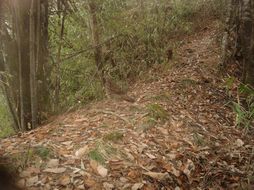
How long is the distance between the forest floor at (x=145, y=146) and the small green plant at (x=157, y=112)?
1 cm

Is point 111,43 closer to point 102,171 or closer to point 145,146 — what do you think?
point 145,146

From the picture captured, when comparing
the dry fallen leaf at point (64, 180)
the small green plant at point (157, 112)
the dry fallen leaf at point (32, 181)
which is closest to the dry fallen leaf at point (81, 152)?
the dry fallen leaf at point (64, 180)

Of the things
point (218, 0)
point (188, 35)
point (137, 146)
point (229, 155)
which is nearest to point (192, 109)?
point (229, 155)

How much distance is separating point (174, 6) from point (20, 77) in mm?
3891

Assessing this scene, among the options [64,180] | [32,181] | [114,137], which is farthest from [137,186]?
[32,181]

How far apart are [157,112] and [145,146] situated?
73 centimetres

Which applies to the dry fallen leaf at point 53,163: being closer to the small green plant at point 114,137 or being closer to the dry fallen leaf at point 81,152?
the dry fallen leaf at point 81,152

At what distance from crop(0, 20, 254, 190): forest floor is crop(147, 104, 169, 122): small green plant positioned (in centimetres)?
1

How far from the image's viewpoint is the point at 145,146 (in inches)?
146

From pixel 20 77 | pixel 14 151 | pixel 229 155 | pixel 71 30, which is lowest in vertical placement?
pixel 229 155

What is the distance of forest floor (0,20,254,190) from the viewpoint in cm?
318

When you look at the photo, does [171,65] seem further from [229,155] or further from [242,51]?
[229,155]

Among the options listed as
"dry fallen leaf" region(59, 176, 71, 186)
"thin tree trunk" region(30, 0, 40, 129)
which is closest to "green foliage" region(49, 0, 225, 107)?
"thin tree trunk" region(30, 0, 40, 129)

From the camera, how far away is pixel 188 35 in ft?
25.1
